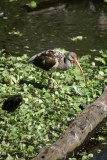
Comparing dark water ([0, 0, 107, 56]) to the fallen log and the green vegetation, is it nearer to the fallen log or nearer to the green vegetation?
Answer: the green vegetation

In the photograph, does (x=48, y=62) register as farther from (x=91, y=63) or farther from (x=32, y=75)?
(x=91, y=63)

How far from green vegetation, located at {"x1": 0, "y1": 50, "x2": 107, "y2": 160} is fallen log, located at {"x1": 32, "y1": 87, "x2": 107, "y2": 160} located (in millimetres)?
557

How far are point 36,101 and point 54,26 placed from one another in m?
7.14

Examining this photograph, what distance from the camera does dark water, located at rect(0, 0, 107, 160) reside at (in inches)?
605

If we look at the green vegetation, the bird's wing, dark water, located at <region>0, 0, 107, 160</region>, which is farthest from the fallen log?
dark water, located at <region>0, 0, 107, 160</region>

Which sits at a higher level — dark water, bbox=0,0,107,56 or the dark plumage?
the dark plumage

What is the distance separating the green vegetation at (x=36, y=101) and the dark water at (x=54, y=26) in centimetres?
145

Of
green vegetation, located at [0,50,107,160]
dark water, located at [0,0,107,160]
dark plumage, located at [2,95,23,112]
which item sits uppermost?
dark plumage, located at [2,95,23,112]

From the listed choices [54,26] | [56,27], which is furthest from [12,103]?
[54,26]

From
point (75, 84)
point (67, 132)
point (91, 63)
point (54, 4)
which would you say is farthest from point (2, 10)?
point (67, 132)

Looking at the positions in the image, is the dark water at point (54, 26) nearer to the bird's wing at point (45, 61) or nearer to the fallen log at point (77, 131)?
the bird's wing at point (45, 61)

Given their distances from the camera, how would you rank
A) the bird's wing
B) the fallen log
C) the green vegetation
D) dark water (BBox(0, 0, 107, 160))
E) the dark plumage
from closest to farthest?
the fallen log → the green vegetation → the dark plumage → the bird's wing → dark water (BBox(0, 0, 107, 160))

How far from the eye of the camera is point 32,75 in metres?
12.4

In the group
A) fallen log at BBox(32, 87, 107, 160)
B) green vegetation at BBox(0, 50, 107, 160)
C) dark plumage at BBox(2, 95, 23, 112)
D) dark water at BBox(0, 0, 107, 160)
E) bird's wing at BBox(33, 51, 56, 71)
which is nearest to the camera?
fallen log at BBox(32, 87, 107, 160)
